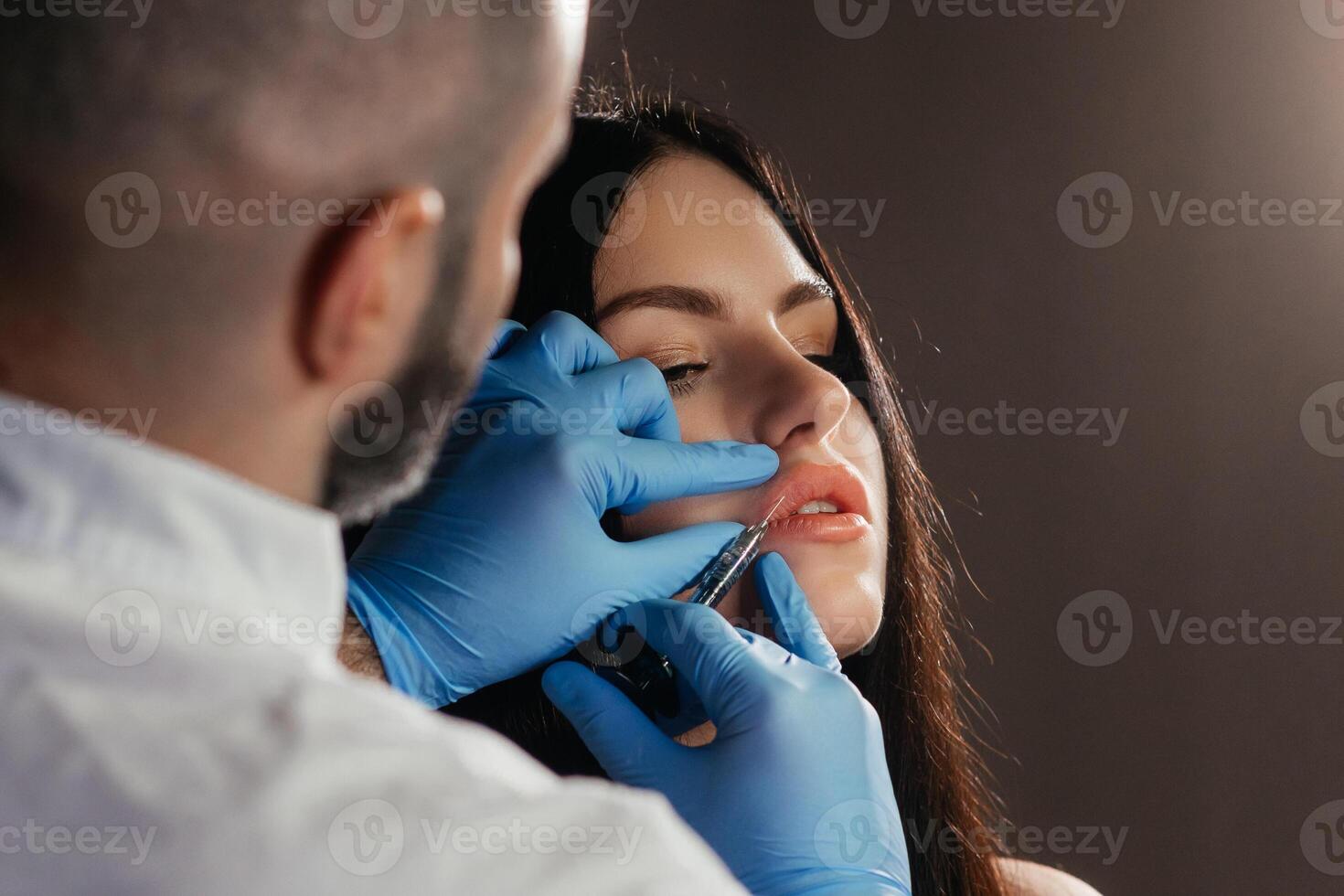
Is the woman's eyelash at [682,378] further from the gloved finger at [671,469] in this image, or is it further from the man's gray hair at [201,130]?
the man's gray hair at [201,130]

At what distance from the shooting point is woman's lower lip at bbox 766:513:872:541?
124 cm

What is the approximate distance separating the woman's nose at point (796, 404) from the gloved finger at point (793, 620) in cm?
16

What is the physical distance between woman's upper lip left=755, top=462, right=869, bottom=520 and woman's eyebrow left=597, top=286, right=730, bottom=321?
8.1 inches

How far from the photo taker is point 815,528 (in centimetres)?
124

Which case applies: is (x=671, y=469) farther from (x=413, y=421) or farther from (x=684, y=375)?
(x=413, y=421)

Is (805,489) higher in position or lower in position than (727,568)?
higher

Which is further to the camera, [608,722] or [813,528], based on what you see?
[813,528]

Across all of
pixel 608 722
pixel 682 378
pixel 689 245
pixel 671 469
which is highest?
pixel 689 245

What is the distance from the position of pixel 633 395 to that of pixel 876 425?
55 centimetres

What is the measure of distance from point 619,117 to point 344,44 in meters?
0.95

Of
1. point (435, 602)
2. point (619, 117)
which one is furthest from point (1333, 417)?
point (435, 602)

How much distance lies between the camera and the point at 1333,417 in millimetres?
2125

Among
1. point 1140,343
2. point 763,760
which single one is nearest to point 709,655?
point 763,760

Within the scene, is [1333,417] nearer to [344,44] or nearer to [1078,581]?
[1078,581]
